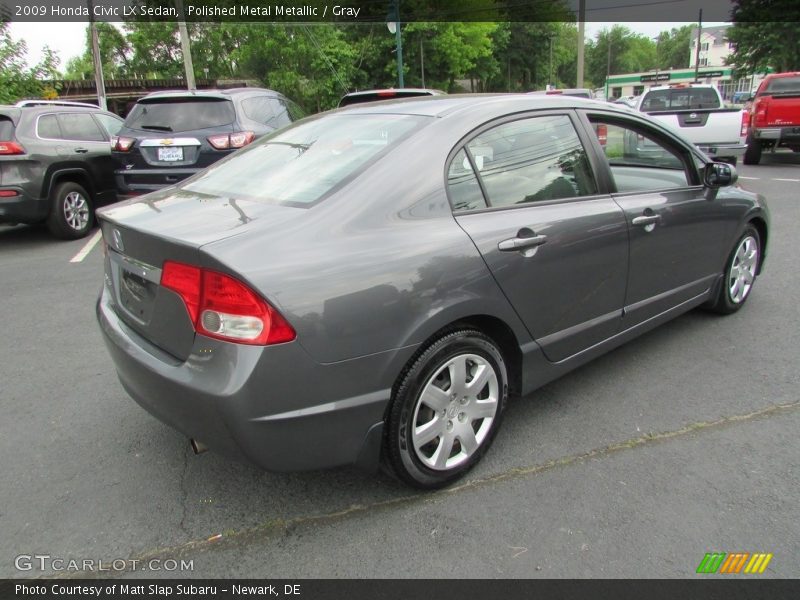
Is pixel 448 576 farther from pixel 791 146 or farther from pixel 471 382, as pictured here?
pixel 791 146

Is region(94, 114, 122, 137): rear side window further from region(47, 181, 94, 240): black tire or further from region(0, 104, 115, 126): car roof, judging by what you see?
region(47, 181, 94, 240): black tire

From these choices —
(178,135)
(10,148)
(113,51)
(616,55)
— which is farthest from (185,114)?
(616,55)

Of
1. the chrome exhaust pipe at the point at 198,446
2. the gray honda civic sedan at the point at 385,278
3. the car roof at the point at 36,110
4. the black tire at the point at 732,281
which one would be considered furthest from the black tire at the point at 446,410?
the car roof at the point at 36,110

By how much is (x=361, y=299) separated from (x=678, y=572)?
1.48m

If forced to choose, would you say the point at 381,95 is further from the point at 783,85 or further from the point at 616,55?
the point at 616,55

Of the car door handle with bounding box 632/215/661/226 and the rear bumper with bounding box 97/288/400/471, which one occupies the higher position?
the car door handle with bounding box 632/215/661/226

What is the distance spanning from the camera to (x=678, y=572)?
2.08m

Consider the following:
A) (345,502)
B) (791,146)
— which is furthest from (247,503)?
(791,146)

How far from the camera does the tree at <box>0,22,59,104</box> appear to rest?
47.9 ft

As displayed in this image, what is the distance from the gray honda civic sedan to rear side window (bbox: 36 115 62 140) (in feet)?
18.0

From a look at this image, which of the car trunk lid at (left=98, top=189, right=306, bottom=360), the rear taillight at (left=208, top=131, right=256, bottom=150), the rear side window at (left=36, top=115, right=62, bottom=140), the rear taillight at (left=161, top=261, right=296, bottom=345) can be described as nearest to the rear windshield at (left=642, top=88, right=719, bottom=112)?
the rear taillight at (left=208, top=131, right=256, bottom=150)

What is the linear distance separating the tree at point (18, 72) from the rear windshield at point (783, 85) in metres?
18.1

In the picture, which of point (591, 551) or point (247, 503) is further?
point (247, 503)

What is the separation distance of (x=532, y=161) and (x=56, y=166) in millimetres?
6663
